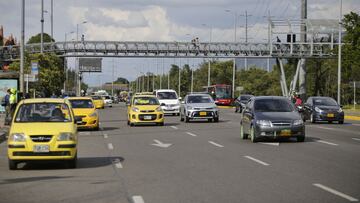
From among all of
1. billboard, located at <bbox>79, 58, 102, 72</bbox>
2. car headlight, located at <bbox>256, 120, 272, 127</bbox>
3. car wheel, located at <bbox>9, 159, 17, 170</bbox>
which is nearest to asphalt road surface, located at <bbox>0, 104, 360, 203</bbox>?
car wheel, located at <bbox>9, 159, 17, 170</bbox>

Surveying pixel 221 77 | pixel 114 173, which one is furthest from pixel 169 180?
pixel 221 77

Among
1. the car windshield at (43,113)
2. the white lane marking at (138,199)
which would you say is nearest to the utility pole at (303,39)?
the car windshield at (43,113)

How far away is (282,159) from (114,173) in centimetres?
471

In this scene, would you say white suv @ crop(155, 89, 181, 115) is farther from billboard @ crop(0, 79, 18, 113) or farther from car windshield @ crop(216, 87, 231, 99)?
car windshield @ crop(216, 87, 231, 99)

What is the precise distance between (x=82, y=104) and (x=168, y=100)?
57.9 ft

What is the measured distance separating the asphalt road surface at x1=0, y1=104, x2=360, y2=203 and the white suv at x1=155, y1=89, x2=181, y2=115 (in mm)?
27276

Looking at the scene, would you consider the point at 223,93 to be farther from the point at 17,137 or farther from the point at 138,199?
the point at 138,199

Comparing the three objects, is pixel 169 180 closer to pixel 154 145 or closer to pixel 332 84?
pixel 154 145

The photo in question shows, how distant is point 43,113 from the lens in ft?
53.9

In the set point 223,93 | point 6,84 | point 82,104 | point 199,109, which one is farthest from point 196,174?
point 223,93

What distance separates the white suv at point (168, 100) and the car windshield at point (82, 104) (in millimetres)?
16971

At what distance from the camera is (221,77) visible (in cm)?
13025

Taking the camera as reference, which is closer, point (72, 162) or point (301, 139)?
point (72, 162)

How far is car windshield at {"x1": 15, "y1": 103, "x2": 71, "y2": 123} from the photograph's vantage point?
16141mm
